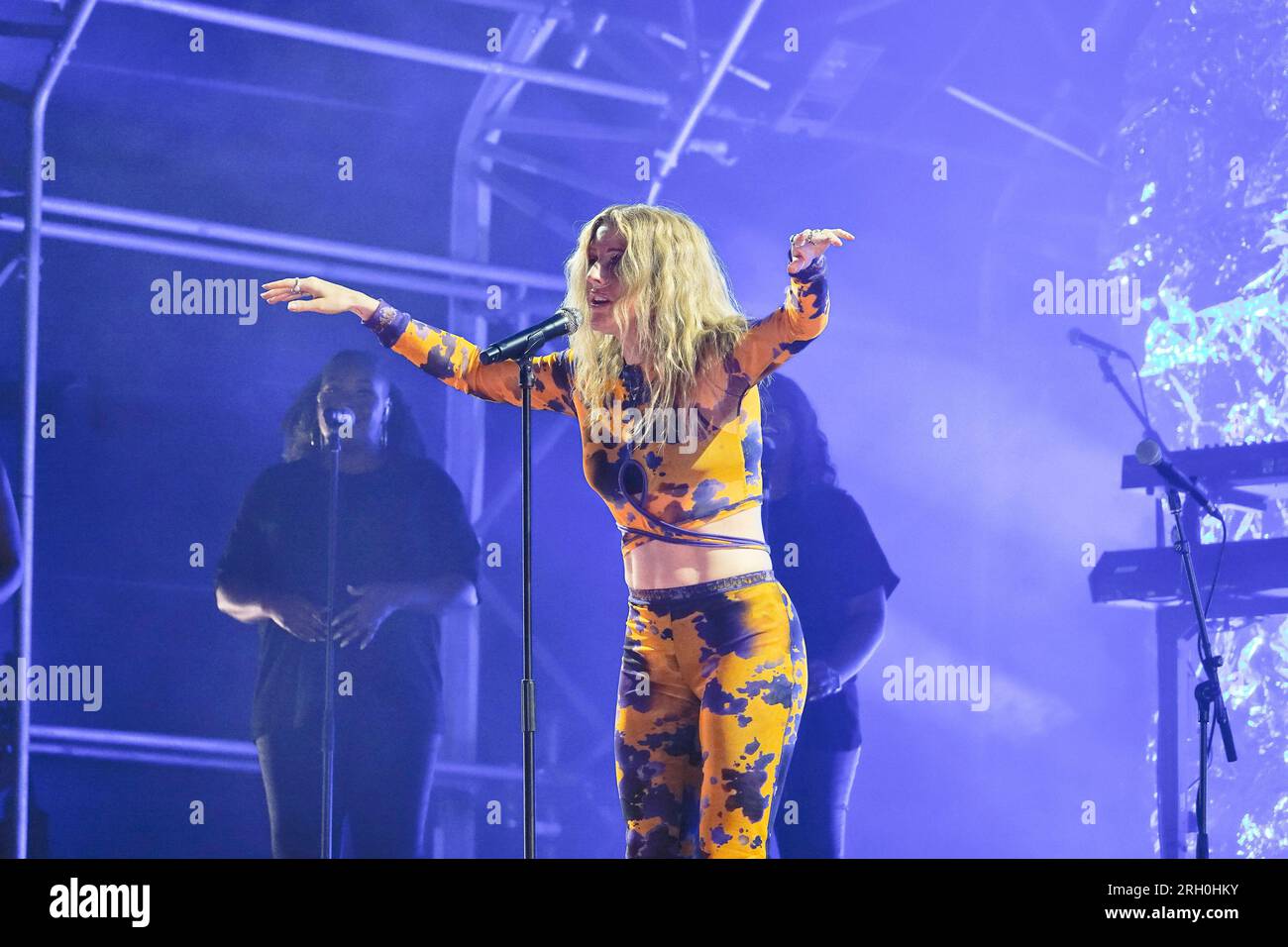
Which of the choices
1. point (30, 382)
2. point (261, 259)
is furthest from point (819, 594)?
point (30, 382)

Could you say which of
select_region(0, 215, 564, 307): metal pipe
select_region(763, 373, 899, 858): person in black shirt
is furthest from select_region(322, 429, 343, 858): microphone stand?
select_region(763, 373, 899, 858): person in black shirt

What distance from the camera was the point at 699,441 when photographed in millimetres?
2508

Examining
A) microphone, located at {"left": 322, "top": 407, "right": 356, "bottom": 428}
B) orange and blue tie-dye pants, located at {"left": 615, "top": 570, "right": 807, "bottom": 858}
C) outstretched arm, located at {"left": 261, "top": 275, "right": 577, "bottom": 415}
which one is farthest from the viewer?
microphone, located at {"left": 322, "top": 407, "right": 356, "bottom": 428}

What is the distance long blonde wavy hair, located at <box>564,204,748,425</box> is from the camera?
8.38ft

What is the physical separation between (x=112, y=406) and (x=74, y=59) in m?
1.06

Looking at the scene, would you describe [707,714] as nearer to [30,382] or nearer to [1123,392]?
[1123,392]

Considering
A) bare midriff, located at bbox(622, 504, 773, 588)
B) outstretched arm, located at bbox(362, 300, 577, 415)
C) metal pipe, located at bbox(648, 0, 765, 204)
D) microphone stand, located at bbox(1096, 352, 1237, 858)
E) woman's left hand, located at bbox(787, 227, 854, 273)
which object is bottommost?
microphone stand, located at bbox(1096, 352, 1237, 858)

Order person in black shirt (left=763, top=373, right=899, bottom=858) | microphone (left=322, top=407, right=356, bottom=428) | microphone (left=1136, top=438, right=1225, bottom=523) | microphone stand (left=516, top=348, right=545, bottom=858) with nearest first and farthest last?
microphone stand (left=516, top=348, right=545, bottom=858)
microphone (left=1136, top=438, right=1225, bottom=523)
person in black shirt (left=763, top=373, right=899, bottom=858)
microphone (left=322, top=407, right=356, bottom=428)

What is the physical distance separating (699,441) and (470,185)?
185 cm

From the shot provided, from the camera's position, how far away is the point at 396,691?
393 cm

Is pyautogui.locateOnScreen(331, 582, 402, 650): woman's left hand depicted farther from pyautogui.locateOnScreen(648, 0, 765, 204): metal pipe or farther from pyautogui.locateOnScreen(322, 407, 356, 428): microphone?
pyautogui.locateOnScreen(648, 0, 765, 204): metal pipe

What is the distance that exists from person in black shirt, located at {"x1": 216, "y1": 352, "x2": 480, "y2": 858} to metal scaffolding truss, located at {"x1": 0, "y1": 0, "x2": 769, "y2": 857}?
0.40 feet
